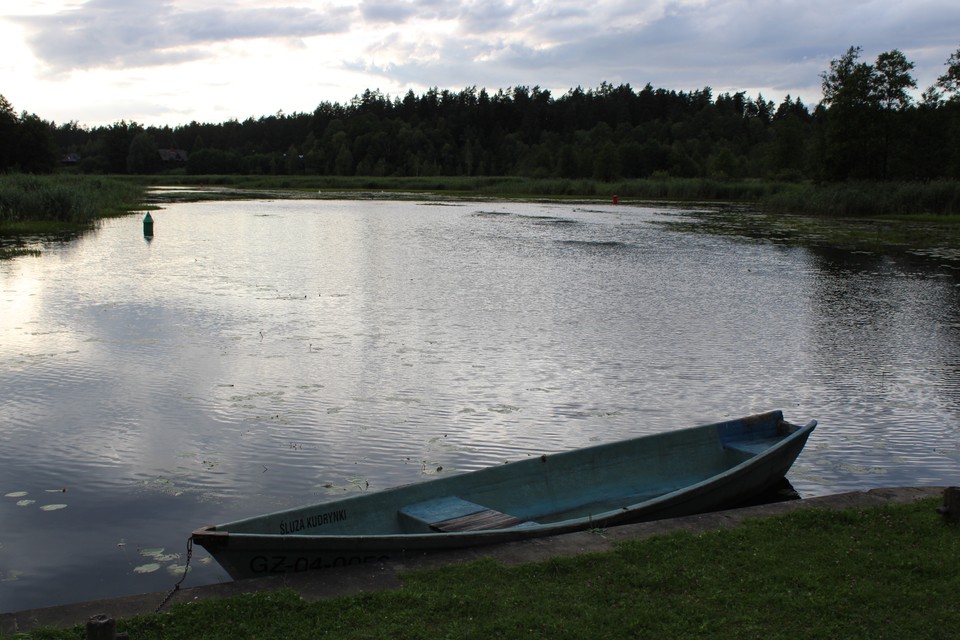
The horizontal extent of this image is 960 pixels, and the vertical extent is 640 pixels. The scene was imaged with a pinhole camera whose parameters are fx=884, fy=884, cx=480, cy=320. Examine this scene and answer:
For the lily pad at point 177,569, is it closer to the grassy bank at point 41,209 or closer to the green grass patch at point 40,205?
the grassy bank at point 41,209

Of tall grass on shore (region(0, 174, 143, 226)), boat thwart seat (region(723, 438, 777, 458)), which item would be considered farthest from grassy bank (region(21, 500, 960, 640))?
tall grass on shore (region(0, 174, 143, 226))

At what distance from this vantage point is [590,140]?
150 m

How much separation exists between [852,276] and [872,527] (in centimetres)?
2160

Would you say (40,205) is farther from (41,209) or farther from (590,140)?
(590,140)

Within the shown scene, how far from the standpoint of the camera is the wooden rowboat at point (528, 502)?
5598 millimetres

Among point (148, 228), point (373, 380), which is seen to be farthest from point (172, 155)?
point (373, 380)

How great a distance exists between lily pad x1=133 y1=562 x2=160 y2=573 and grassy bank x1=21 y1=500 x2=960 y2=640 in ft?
4.84

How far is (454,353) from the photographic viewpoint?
14.2 m

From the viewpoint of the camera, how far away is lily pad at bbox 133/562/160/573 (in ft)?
21.4

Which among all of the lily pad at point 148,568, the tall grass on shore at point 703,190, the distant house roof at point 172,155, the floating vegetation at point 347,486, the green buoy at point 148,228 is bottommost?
the lily pad at point 148,568

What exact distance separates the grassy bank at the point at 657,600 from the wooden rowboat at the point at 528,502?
0.32m

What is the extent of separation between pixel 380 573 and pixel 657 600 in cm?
175

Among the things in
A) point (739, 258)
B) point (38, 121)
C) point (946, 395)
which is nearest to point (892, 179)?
point (739, 258)

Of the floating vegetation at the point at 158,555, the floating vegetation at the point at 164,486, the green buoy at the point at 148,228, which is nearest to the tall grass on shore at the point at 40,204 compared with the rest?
the green buoy at the point at 148,228
